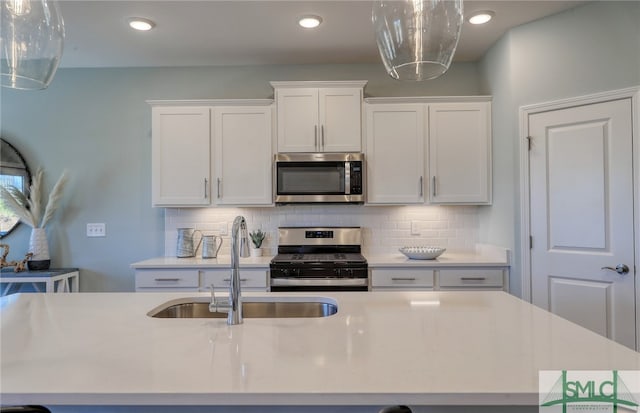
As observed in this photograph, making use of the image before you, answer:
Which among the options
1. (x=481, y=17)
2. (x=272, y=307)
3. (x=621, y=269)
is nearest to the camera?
(x=272, y=307)

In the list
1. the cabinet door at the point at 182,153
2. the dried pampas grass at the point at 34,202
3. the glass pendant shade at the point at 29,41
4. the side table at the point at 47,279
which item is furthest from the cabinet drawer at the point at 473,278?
the dried pampas grass at the point at 34,202

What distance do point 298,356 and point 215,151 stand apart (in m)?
2.36

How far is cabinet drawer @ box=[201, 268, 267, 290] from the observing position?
2711 millimetres

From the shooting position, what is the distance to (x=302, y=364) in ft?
2.99

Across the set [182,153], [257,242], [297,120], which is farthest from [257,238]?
[297,120]

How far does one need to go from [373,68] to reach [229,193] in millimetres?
1731

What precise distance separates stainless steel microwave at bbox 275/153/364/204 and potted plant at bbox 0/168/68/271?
1.97 meters

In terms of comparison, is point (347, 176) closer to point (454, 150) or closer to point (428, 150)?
point (428, 150)

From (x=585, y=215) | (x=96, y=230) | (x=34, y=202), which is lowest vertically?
(x=96, y=230)

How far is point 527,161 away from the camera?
2.59 metres

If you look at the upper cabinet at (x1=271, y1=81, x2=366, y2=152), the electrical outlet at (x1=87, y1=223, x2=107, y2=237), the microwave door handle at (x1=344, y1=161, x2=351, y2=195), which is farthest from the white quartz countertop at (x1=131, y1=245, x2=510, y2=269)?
the upper cabinet at (x1=271, y1=81, x2=366, y2=152)

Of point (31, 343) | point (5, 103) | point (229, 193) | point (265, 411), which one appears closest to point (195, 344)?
point (265, 411)

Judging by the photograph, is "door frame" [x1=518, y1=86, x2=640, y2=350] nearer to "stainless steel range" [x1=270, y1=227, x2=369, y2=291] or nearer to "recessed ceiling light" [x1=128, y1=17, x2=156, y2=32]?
"stainless steel range" [x1=270, y1=227, x2=369, y2=291]

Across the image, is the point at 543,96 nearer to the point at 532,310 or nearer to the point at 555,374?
the point at 532,310
